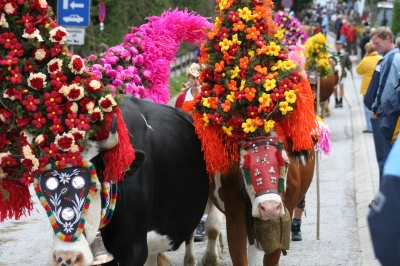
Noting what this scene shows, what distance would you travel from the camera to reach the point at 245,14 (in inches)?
234

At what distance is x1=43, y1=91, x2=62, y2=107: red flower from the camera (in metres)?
4.53

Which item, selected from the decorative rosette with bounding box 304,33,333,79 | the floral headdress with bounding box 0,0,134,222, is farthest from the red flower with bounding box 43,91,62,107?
the decorative rosette with bounding box 304,33,333,79

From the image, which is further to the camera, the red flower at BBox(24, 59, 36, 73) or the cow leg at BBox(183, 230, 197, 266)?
the cow leg at BBox(183, 230, 197, 266)

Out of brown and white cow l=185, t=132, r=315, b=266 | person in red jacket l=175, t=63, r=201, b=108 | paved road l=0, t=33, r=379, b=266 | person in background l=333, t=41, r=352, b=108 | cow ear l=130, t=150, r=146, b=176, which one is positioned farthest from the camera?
person in background l=333, t=41, r=352, b=108

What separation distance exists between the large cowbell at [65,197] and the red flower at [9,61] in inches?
26.0

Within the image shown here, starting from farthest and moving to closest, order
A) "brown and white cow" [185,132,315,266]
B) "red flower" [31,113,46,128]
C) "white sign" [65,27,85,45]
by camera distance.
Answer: "white sign" [65,27,85,45], "brown and white cow" [185,132,315,266], "red flower" [31,113,46,128]

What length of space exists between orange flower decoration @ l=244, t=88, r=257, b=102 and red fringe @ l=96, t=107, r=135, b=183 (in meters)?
1.31

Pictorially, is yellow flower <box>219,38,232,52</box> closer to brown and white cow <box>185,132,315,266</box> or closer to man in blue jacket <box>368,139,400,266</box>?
brown and white cow <box>185,132,315,266</box>

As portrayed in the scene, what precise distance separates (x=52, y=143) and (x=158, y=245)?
157cm

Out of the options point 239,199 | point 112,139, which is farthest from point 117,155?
point 239,199

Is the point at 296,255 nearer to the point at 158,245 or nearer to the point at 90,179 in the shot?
the point at 158,245

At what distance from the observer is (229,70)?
232 inches

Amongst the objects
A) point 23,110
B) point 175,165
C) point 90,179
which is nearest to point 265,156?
point 175,165

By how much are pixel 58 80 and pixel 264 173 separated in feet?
5.74
